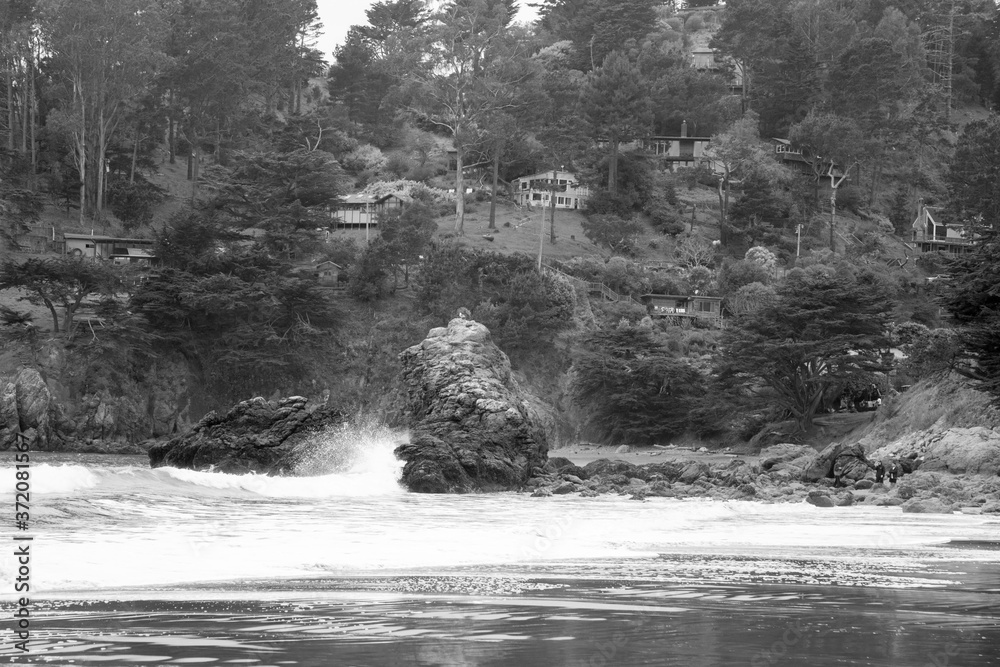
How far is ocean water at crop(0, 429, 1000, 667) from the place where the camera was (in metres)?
8.03

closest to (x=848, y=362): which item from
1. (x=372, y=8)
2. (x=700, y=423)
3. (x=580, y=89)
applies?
(x=700, y=423)

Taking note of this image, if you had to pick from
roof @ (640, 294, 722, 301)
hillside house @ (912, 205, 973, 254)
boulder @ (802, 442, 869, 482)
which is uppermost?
hillside house @ (912, 205, 973, 254)

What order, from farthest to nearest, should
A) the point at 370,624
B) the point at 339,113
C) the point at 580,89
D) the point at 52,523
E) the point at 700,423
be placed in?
the point at 339,113
the point at 580,89
the point at 700,423
the point at 52,523
the point at 370,624

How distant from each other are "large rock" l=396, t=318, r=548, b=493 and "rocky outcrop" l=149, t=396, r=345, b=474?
105 inches

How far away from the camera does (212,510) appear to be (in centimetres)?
1988

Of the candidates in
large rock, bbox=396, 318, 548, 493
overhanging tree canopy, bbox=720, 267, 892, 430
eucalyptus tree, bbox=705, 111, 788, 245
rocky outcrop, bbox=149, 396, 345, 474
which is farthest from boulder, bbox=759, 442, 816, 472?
eucalyptus tree, bbox=705, 111, 788, 245

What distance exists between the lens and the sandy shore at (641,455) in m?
42.9

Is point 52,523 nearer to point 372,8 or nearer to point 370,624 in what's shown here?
point 370,624

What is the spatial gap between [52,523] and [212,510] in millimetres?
4319

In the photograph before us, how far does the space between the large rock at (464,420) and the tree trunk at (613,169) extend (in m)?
55.0

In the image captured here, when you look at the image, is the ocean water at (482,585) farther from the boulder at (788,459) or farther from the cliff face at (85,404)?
the cliff face at (85,404)

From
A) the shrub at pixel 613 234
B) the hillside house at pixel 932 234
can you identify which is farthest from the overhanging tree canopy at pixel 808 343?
the hillside house at pixel 932 234

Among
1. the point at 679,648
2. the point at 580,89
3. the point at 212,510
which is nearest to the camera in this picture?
the point at 679,648

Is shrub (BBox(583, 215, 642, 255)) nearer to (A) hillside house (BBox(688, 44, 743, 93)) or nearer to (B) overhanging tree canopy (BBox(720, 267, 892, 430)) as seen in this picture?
(B) overhanging tree canopy (BBox(720, 267, 892, 430))
